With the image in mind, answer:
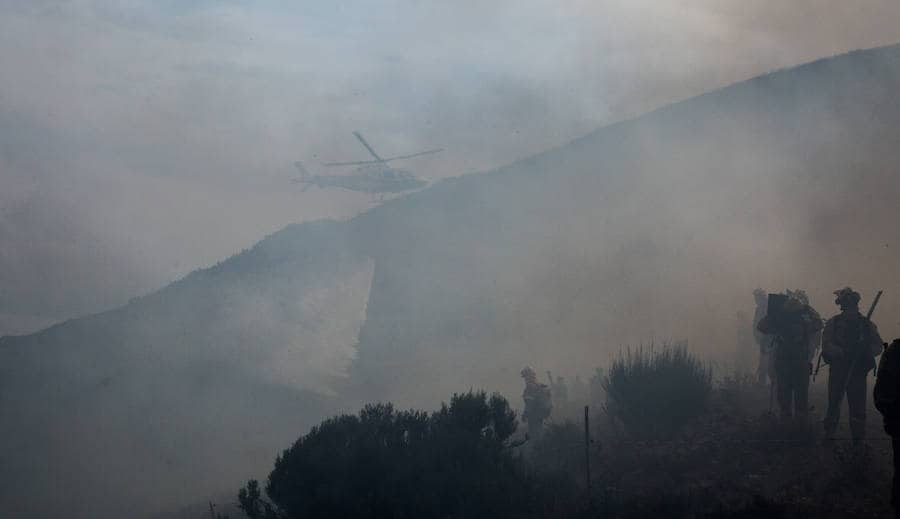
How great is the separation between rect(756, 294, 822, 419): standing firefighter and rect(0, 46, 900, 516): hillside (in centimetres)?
1495

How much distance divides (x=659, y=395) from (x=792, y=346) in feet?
11.0

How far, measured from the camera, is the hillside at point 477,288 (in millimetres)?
37969

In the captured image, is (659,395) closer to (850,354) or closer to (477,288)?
(850,354)

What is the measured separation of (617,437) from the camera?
17.4 meters

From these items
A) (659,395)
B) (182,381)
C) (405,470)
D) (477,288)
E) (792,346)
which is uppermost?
(477,288)

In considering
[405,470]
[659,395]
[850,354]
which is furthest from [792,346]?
[405,470]

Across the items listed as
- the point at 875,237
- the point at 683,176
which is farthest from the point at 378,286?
the point at 875,237

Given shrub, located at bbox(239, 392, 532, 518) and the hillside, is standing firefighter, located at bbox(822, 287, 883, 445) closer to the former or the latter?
shrub, located at bbox(239, 392, 532, 518)

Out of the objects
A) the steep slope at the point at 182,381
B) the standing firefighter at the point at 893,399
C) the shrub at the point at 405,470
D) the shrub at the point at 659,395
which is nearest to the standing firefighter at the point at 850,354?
the shrub at the point at 659,395

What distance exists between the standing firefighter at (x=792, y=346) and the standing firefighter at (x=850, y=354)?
90 cm

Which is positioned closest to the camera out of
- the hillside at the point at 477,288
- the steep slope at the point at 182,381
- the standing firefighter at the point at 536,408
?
the standing firefighter at the point at 536,408

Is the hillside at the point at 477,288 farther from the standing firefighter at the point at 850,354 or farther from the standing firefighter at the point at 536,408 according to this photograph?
the standing firefighter at the point at 850,354

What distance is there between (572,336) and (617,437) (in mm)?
24493

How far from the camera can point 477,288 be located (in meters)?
51.0
